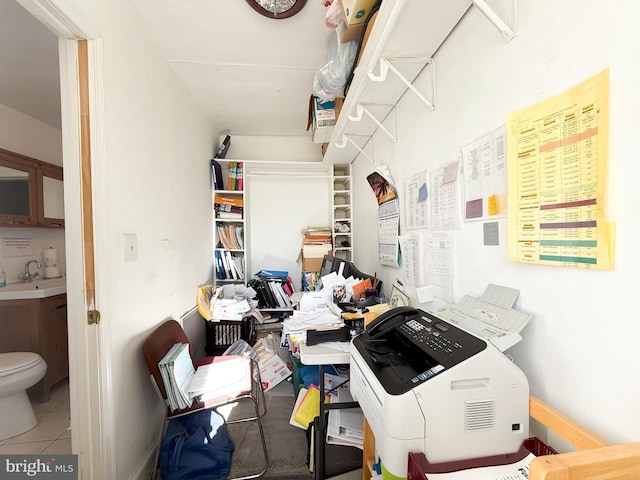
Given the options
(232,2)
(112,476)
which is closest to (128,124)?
(232,2)

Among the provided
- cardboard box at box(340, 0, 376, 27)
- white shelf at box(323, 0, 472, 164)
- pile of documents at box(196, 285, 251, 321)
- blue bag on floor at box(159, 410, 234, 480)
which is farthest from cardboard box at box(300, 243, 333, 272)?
cardboard box at box(340, 0, 376, 27)

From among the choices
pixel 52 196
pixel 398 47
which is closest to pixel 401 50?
pixel 398 47

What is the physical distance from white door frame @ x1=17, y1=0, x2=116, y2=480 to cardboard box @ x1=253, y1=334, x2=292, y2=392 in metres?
1.20

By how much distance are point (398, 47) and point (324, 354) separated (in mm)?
1288

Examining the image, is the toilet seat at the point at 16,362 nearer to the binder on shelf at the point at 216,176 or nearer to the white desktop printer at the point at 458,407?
the binder on shelf at the point at 216,176

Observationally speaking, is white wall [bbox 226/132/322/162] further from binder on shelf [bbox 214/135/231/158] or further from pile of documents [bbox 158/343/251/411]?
pile of documents [bbox 158/343/251/411]

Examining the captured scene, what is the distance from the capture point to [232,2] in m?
1.40

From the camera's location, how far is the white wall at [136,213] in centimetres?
123

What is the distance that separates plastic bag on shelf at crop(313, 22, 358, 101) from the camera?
1.46 meters

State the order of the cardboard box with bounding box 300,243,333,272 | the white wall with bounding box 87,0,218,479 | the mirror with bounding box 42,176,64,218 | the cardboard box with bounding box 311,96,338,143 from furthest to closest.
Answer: the cardboard box with bounding box 300,243,333,272, the mirror with bounding box 42,176,64,218, the cardboard box with bounding box 311,96,338,143, the white wall with bounding box 87,0,218,479

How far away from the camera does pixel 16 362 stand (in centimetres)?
181

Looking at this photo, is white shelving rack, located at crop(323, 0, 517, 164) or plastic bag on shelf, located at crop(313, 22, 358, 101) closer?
white shelving rack, located at crop(323, 0, 517, 164)

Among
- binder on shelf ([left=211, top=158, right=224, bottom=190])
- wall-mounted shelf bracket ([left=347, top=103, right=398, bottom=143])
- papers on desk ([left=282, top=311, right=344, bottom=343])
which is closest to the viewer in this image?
papers on desk ([left=282, top=311, right=344, bottom=343])

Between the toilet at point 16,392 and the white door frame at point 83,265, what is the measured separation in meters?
1.09
